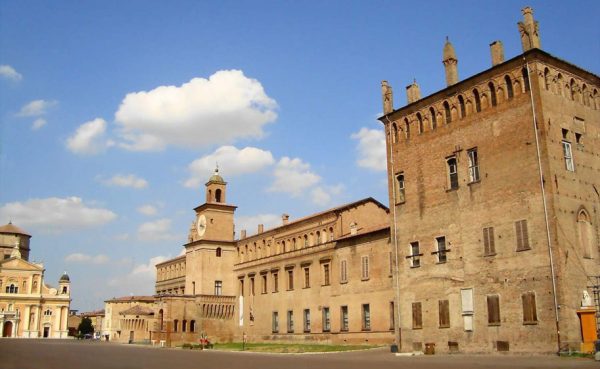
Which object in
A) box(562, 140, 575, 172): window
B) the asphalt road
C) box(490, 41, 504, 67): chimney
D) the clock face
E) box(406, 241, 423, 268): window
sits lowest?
the asphalt road

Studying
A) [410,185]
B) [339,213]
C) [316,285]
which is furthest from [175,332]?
[410,185]

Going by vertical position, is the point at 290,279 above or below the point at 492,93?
below

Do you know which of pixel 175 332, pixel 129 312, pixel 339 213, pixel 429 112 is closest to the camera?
pixel 429 112

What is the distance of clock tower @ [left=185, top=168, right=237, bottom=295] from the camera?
66.2m

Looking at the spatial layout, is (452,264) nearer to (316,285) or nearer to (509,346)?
(509,346)

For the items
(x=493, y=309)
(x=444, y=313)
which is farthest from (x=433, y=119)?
(x=493, y=309)

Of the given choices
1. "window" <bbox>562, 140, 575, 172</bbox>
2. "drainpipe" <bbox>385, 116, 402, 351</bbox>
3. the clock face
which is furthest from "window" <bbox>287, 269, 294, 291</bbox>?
"window" <bbox>562, 140, 575, 172</bbox>

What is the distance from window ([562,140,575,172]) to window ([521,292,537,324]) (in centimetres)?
682

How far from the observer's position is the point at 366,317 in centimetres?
4575

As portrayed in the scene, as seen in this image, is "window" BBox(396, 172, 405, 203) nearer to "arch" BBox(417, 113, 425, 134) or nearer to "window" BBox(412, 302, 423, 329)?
"arch" BBox(417, 113, 425, 134)

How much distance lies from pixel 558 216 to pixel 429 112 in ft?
35.9

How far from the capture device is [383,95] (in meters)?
40.3

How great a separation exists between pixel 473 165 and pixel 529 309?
28.3 ft

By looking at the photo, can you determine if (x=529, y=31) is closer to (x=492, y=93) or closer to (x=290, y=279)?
(x=492, y=93)
